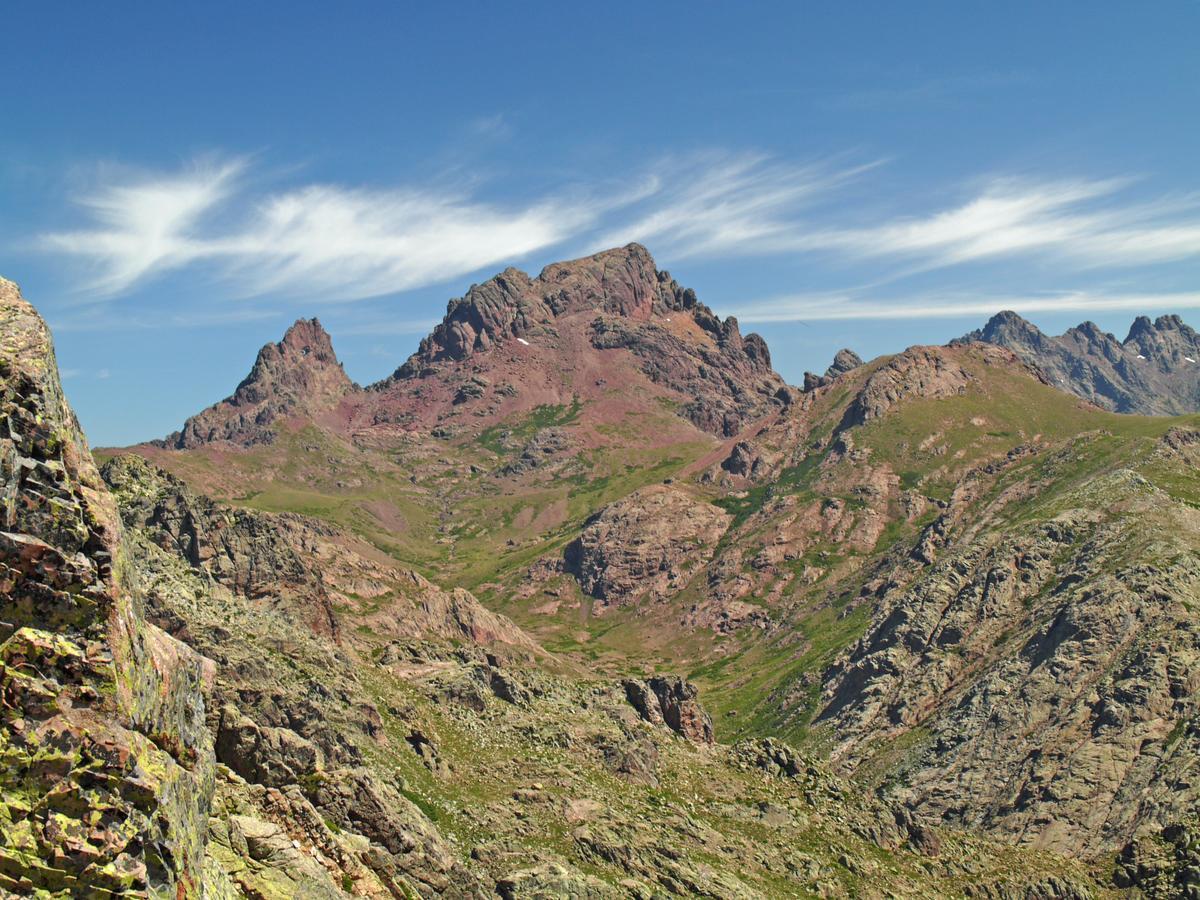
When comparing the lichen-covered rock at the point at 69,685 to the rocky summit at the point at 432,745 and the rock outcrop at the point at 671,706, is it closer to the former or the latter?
the rocky summit at the point at 432,745

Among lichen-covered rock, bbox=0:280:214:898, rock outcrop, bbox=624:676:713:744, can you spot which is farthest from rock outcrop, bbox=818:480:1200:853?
lichen-covered rock, bbox=0:280:214:898

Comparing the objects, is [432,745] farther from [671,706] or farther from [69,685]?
[69,685]

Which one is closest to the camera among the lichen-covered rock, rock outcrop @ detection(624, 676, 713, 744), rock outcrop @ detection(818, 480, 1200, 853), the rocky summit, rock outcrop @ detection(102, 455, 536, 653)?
the lichen-covered rock

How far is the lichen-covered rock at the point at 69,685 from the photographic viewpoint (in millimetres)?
19531

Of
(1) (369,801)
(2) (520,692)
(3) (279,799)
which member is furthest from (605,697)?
(3) (279,799)

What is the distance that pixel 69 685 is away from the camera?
20.2 meters

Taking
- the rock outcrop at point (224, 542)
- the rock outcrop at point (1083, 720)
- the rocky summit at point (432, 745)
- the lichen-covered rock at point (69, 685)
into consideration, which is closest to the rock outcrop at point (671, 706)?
the rocky summit at point (432, 745)

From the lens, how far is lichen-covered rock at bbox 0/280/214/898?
19.5 metres

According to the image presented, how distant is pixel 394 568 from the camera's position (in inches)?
7633

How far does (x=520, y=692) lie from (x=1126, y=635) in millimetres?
117735

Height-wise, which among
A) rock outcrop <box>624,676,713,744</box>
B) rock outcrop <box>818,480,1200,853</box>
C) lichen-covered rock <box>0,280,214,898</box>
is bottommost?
rock outcrop <box>818,480,1200,853</box>

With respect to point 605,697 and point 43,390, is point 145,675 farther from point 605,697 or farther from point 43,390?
point 605,697

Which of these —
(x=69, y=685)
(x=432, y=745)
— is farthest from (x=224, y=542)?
(x=69, y=685)

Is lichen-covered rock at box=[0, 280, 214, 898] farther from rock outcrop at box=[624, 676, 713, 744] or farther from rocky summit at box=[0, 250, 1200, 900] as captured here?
rock outcrop at box=[624, 676, 713, 744]
